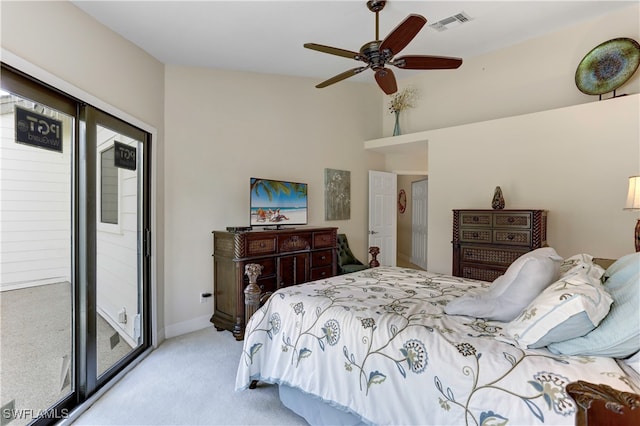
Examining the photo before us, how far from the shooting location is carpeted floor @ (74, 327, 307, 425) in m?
2.04

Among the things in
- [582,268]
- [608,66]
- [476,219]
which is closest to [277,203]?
[476,219]

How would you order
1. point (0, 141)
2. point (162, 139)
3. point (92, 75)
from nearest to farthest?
point (0, 141) → point (92, 75) → point (162, 139)

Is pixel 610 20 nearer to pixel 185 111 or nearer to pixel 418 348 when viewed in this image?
pixel 418 348

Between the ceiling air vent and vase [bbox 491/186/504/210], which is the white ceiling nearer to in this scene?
the ceiling air vent

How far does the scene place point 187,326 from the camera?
3561 mm

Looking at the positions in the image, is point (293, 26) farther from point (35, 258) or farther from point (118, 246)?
point (35, 258)

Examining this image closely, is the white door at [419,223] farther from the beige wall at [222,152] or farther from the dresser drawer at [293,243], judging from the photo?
the dresser drawer at [293,243]

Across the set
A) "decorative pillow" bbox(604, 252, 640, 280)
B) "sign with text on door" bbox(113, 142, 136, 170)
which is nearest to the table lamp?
"decorative pillow" bbox(604, 252, 640, 280)

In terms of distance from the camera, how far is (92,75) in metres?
2.34

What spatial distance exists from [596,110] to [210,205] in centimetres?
437

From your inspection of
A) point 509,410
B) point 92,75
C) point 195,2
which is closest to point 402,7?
point 195,2

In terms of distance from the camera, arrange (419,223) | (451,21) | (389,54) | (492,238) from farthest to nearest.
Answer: (419,223)
(492,238)
(451,21)
(389,54)

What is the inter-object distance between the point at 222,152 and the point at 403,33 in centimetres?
246

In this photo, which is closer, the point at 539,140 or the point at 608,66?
the point at 608,66
